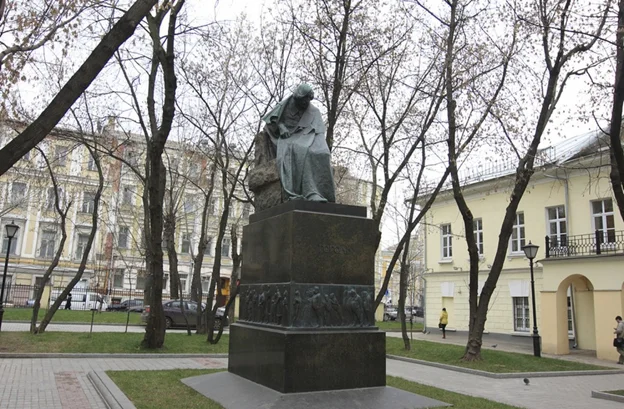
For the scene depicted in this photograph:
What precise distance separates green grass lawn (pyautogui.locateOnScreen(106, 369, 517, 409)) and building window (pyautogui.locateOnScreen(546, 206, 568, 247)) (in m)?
15.4

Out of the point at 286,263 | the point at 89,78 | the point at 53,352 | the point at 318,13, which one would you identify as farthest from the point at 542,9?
the point at 53,352

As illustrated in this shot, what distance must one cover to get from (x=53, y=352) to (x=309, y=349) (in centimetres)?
905

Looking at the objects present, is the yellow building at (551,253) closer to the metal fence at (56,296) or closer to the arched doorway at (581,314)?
the arched doorway at (581,314)

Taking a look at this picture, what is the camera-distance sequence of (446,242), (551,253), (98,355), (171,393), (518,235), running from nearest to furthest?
(171,393)
(98,355)
(551,253)
(518,235)
(446,242)

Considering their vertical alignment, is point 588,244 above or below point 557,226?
below

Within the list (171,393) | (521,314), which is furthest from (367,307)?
(521,314)

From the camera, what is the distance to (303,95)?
24.8 feet

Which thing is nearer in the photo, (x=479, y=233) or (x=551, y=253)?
(x=551, y=253)

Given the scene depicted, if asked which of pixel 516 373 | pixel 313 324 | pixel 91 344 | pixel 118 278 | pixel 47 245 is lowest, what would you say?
pixel 516 373

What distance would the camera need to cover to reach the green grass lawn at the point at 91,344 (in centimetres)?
1302

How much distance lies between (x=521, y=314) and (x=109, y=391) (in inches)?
820

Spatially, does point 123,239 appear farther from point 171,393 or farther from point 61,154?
point 171,393

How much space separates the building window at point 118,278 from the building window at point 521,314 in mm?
32683

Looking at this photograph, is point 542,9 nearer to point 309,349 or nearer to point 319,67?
point 319,67
